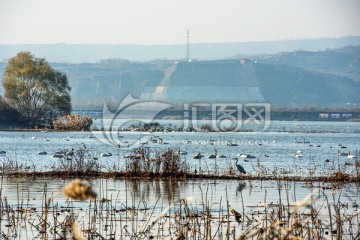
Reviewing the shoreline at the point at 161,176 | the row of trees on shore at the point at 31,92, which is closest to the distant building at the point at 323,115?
the row of trees on shore at the point at 31,92

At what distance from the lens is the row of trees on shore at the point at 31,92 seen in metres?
85.2

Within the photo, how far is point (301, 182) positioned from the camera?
29.0 metres

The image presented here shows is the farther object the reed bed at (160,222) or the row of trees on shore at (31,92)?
the row of trees on shore at (31,92)

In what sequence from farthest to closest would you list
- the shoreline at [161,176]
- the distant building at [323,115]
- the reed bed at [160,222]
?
1. the distant building at [323,115]
2. the shoreline at [161,176]
3. the reed bed at [160,222]

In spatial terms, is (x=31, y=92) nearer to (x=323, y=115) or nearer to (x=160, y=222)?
(x=160, y=222)

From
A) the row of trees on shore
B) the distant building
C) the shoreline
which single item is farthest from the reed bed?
the distant building

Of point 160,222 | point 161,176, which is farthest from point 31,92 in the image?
point 160,222

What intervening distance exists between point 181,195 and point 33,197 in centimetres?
423

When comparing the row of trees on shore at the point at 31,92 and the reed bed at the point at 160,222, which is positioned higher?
the row of trees on shore at the point at 31,92

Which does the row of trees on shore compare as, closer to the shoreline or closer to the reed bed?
the shoreline

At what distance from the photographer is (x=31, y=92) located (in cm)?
8688

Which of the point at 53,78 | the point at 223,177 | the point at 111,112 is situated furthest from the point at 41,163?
the point at 111,112

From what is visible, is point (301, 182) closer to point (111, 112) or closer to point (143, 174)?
point (143, 174)

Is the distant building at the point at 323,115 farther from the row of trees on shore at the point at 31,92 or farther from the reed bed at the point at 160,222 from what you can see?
the reed bed at the point at 160,222
